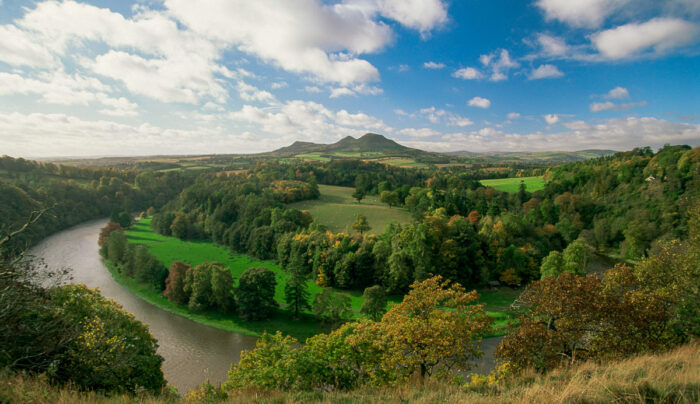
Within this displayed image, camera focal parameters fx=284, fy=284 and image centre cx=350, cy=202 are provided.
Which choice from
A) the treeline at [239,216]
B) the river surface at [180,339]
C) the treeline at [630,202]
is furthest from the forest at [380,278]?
the river surface at [180,339]

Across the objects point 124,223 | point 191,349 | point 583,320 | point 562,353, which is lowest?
point 191,349

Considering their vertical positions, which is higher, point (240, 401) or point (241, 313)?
point (240, 401)

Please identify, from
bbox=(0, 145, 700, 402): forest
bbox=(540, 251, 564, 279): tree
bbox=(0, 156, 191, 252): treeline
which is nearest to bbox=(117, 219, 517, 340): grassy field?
bbox=(0, 145, 700, 402): forest

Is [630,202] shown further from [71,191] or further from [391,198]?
[71,191]

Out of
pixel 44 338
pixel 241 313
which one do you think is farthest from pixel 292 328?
pixel 44 338

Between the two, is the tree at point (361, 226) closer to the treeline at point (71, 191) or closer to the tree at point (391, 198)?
the tree at point (391, 198)

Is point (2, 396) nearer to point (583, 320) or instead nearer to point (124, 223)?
point (583, 320)
